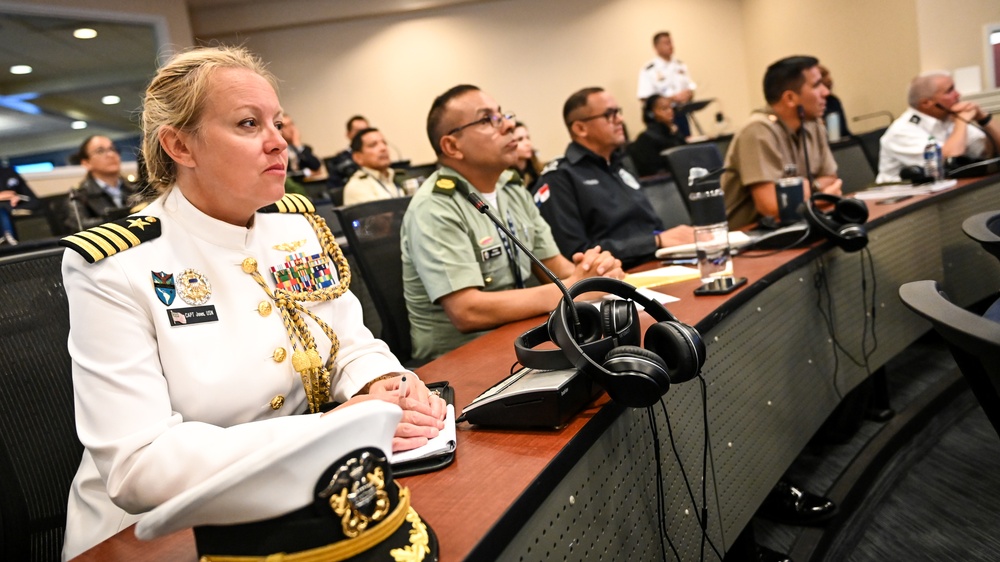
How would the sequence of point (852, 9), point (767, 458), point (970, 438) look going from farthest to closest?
point (852, 9) < point (970, 438) < point (767, 458)

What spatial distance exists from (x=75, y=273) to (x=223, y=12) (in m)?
8.26

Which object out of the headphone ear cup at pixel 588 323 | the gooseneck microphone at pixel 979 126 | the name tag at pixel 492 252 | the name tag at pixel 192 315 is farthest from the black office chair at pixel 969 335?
the gooseneck microphone at pixel 979 126

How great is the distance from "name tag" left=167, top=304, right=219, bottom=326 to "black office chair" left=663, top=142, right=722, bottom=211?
214cm

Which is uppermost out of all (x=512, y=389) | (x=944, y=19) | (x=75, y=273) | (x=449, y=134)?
(x=944, y=19)

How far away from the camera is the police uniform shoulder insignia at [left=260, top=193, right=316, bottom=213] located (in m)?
1.38

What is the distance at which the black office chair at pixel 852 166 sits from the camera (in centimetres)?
405

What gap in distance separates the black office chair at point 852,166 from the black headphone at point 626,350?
346 centimetres

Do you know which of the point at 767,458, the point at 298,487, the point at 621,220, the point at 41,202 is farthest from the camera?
the point at 41,202

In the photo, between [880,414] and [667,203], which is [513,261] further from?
[880,414]

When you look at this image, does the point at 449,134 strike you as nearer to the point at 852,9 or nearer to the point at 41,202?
the point at 41,202

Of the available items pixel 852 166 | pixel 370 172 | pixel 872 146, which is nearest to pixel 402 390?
pixel 852 166

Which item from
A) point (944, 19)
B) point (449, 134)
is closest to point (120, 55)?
point (449, 134)

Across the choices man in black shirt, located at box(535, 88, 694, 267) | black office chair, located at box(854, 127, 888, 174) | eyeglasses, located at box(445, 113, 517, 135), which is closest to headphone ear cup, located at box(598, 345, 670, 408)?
eyeglasses, located at box(445, 113, 517, 135)

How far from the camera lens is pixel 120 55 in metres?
7.46
